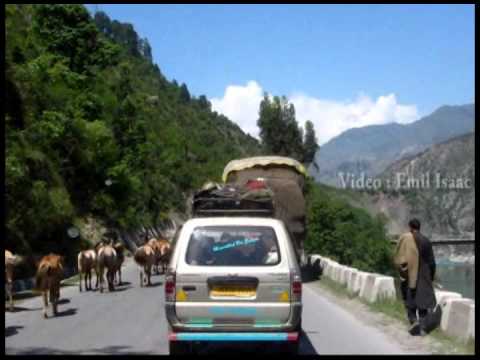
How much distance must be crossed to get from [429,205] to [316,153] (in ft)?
389

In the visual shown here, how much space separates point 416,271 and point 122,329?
5175mm

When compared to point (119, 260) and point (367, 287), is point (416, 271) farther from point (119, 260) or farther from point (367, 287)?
point (119, 260)

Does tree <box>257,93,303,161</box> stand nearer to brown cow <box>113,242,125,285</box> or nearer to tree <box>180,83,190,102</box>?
brown cow <box>113,242,125,285</box>

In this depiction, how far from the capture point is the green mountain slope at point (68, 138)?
1124 inches

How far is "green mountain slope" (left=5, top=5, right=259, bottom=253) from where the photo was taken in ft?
93.7

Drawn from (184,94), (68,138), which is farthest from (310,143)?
(184,94)

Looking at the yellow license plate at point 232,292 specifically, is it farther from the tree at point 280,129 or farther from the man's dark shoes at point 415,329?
the tree at point 280,129

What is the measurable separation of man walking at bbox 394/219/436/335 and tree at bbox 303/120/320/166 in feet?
191

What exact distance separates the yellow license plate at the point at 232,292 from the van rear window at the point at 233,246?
34cm

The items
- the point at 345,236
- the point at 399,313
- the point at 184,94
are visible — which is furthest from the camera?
the point at 184,94

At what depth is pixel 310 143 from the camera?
237 feet

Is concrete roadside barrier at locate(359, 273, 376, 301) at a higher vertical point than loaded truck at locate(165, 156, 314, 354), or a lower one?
lower

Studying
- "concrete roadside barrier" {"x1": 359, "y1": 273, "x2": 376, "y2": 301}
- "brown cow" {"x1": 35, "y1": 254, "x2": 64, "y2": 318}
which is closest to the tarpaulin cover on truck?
"concrete roadside barrier" {"x1": 359, "y1": 273, "x2": 376, "y2": 301}

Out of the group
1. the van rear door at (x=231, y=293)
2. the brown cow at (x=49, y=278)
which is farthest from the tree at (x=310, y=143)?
the van rear door at (x=231, y=293)
